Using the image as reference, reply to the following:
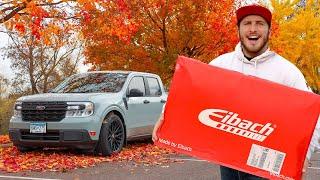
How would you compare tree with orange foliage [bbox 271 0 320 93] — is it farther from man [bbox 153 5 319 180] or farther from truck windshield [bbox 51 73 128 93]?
man [bbox 153 5 319 180]

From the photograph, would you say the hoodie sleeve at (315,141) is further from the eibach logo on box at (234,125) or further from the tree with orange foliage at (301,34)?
the tree with orange foliage at (301,34)

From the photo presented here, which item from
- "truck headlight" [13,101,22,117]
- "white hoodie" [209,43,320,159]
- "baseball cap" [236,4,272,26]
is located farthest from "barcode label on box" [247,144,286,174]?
"truck headlight" [13,101,22,117]

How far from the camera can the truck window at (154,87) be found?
43.3ft

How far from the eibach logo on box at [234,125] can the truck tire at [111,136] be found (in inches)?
284

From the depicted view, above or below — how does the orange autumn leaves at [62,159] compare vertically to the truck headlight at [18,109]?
below

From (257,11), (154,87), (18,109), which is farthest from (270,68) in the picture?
(154,87)

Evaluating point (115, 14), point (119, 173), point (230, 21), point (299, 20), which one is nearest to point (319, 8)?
point (299, 20)

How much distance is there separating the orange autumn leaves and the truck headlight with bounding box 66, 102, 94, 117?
80 centimetres

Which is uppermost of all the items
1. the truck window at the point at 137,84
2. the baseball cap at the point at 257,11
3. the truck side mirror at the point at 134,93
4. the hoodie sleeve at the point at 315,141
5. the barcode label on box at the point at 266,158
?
the baseball cap at the point at 257,11

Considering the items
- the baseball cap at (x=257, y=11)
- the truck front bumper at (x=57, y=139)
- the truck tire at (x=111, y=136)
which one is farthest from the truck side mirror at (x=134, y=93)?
the baseball cap at (x=257, y=11)

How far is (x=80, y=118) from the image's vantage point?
1023 centimetres

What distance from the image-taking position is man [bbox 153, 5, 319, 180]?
3.40m

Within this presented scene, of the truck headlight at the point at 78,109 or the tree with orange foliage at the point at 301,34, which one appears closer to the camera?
the truck headlight at the point at 78,109

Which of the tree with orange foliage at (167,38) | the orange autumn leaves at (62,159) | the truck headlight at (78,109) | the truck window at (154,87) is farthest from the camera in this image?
the tree with orange foliage at (167,38)
